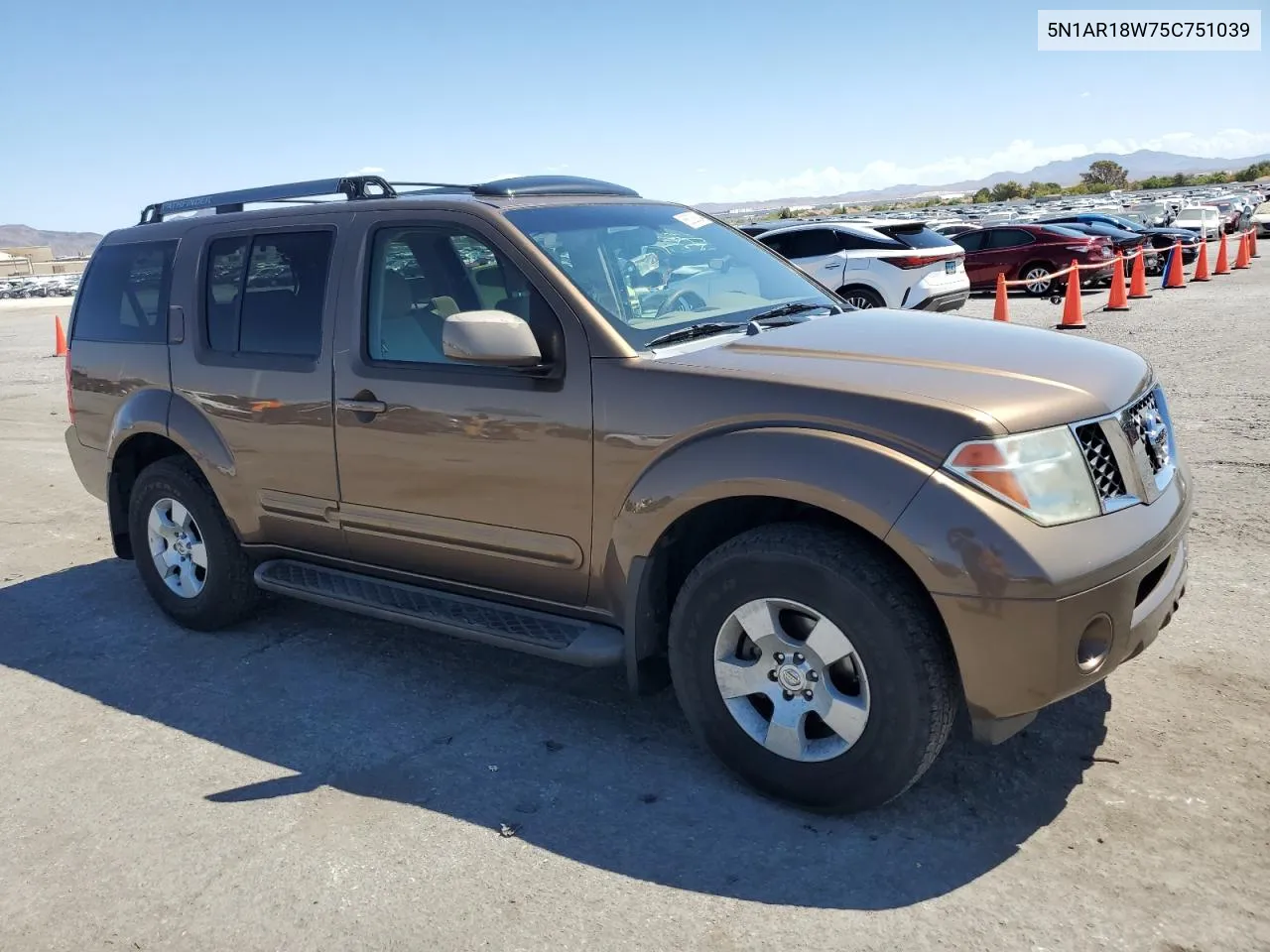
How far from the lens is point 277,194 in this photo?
16.0ft

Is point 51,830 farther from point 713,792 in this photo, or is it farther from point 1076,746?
point 1076,746

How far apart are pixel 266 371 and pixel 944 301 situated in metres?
11.6

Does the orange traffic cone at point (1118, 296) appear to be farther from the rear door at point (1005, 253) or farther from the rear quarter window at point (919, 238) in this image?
the rear door at point (1005, 253)

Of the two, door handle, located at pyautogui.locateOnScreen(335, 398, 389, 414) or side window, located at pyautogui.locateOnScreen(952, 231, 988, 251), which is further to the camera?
side window, located at pyautogui.locateOnScreen(952, 231, 988, 251)

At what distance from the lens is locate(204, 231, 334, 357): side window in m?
4.44

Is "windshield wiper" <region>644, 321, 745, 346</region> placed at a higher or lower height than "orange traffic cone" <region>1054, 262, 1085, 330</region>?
higher

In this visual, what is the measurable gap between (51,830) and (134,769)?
398 millimetres

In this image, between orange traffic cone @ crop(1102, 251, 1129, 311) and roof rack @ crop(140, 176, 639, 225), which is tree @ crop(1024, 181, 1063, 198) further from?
roof rack @ crop(140, 176, 639, 225)

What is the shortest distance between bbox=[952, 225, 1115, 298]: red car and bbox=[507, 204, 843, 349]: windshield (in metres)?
16.4

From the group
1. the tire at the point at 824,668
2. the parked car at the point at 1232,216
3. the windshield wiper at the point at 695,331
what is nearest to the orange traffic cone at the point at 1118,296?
the windshield wiper at the point at 695,331

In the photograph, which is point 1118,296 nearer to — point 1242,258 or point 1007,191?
point 1242,258

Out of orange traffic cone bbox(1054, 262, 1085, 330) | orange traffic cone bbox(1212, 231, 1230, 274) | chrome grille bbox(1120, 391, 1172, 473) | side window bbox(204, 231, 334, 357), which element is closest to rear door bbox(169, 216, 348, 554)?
side window bbox(204, 231, 334, 357)

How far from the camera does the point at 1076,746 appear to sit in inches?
141

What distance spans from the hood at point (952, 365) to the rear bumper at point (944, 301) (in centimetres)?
1054
